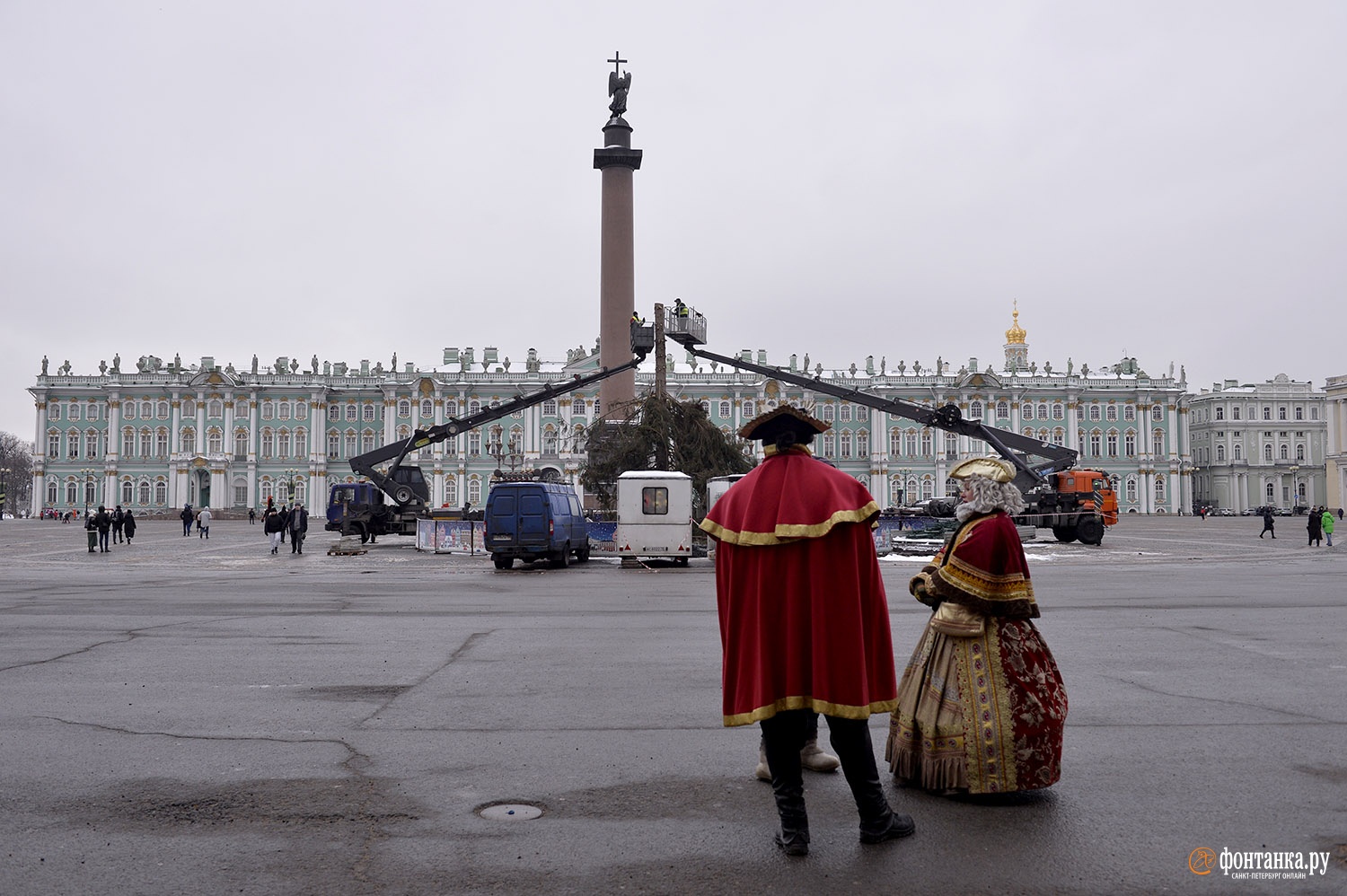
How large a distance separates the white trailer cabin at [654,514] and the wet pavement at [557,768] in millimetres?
12324

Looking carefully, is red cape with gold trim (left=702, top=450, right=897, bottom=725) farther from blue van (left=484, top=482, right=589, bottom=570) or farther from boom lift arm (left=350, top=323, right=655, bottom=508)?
boom lift arm (left=350, top=323, right=655, bottom=508)

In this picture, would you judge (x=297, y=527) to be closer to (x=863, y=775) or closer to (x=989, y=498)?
(x=989, y=498)

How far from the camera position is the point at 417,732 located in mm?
6062

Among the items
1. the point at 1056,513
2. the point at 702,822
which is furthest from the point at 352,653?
the point at 1056,513

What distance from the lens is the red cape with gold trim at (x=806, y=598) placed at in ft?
13.2

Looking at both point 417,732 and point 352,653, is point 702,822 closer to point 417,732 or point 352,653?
point 417,732

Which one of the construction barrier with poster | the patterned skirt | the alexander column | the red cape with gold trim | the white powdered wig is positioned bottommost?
the construction barrier with poster

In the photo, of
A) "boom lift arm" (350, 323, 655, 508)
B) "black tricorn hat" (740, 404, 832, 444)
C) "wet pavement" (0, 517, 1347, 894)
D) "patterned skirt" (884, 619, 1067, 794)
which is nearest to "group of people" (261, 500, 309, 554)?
"boom lift arm" (350, 323, 655, 508)

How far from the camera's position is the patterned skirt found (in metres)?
4.54

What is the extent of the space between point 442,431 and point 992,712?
2923 cm

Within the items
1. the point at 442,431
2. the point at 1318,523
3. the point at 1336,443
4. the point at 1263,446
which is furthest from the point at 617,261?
the point at 1263,446

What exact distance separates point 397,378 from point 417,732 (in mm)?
83179

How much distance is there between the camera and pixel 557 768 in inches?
208

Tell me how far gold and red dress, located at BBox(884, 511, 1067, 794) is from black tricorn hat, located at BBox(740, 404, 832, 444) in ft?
3.16
